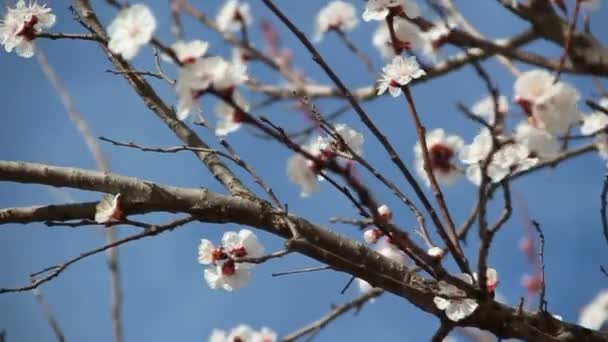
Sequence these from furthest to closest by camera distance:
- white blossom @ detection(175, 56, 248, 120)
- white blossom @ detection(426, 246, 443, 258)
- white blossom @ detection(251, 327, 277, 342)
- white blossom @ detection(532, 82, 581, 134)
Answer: white blossom @ detection(251, 327, 277, 342) < white blossom @ detection(426, 246, 443, 258) < white blossom @ detection(532, 82, 581, 134) < white blossom @ detection(175, 56, 248, 120)

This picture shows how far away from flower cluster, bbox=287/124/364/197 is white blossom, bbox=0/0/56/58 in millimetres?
831

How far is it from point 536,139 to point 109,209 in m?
0.94

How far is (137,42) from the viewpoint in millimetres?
1141

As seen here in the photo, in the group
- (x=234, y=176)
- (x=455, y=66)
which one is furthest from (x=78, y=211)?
(x=455, y=66)

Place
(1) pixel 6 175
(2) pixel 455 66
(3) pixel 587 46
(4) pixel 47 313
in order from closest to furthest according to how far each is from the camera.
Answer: (1) pixel 6 175 < (3) pixel 587 46 < (4) pixel 47 313 < (2) pixel 455 66

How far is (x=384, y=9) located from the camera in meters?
1.63

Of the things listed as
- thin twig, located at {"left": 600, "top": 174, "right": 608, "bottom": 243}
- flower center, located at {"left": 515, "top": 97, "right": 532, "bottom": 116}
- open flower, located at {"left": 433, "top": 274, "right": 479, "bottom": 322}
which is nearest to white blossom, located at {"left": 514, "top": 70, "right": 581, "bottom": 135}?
flower center, located at {"left": 515, "top": 97, "right": 532, "bottom": 116}

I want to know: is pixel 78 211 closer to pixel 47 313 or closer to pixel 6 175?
pixel 6 175

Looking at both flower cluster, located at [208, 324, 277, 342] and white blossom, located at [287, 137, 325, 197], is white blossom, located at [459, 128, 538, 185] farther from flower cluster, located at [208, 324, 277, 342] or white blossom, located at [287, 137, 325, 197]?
flower cluster, located at [208, 324, 277, 342]

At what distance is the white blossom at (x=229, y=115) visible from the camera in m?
1.10

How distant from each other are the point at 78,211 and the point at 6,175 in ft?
0.62

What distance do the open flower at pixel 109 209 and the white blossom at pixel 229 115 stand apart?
47 centimetres

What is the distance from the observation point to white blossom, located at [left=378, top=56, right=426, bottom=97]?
160cm

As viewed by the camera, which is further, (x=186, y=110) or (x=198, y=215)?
(x=198, y=215)
